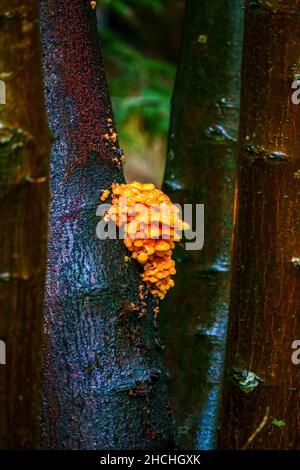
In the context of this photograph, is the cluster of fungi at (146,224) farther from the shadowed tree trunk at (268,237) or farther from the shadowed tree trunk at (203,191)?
the shadowed tree trunk at (203,191)

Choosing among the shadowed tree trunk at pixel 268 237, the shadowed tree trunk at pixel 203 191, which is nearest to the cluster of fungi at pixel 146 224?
the shadowed tree trunk at pixel 268 237

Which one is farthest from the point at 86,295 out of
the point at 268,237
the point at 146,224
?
the point at 268,237

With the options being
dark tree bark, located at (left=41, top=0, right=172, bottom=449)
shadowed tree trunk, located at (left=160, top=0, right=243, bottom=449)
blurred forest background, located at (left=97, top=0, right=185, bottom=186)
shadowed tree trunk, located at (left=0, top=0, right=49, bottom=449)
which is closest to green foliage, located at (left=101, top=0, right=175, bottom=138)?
blurred forest background, located at (left=97, top=0, right=185, bottom=186)

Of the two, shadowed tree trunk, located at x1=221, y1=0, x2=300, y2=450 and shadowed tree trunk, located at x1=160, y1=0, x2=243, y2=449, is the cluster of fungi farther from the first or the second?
shadowed tree trunk, located at x1=160, y1=0, x2=243, y2=449

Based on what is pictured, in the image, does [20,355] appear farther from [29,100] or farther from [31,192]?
[29,100]

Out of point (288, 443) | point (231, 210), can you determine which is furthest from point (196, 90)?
point (288, 443)

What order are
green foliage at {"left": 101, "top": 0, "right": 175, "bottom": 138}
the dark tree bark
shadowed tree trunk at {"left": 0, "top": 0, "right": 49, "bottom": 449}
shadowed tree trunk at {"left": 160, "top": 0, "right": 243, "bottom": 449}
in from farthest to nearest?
green foliage at {"left": 101, "top": 0, "right": 175, "bottom": 138}
shadowed tree trunk at {"left": 160, "top": 0, "right": 243, "bottom": 449}
the dark tree bark
shadowed tree trunk at {"left": 0, "top": 0, "right": 49, "bottom": 449}
